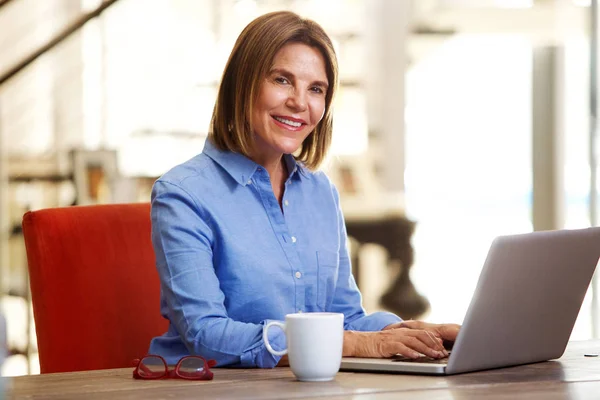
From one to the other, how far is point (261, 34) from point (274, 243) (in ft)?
1.26

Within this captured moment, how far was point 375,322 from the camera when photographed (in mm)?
1810

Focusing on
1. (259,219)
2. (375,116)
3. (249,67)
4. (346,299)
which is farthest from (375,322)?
(375,116)

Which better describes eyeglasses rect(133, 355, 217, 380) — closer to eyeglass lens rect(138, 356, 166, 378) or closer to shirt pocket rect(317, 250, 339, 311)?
eyeglass lens rect(138, 356, 166, 378)

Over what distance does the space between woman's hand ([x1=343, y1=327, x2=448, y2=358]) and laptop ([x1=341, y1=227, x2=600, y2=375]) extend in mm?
15

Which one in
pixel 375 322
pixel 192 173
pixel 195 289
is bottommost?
pixel 375 322

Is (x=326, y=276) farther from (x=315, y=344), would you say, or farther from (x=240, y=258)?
(x=315, y=344)

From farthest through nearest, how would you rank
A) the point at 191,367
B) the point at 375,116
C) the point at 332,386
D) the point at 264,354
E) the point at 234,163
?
the point at 375,116, the point at 234,163, the point at 264,354, the point at 191,367, the point at 332,386

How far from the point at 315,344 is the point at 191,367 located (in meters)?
0.19

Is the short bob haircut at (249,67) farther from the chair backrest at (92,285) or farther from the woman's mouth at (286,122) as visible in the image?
the chair backrest at (92,285)

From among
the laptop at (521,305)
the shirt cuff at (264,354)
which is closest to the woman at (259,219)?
the shirt cuff at (264,354)

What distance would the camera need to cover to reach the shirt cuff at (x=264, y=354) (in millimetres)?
1447

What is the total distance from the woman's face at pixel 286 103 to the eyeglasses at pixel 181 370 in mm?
567

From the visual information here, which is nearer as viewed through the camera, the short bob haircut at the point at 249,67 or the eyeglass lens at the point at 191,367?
the eyeglass lens at the point at 191,367

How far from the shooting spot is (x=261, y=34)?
1772 mm
